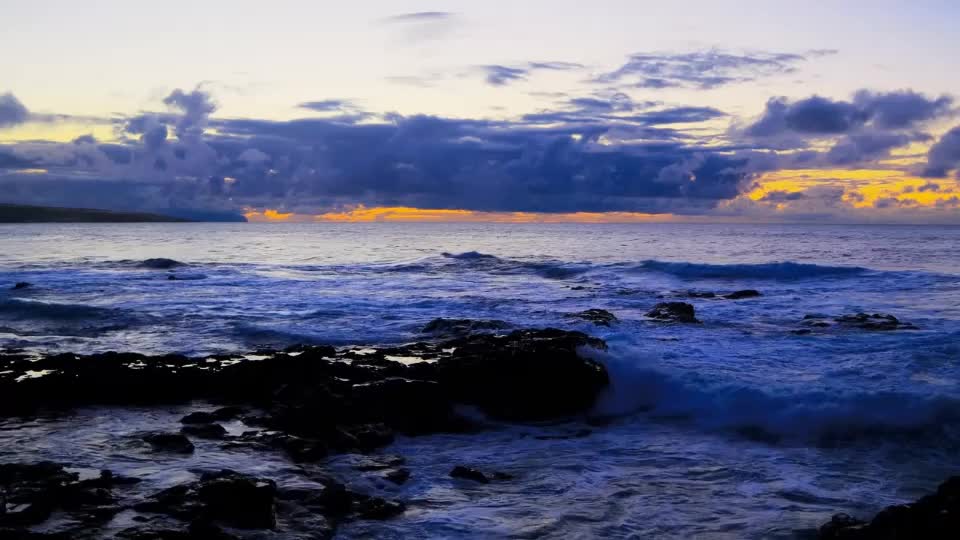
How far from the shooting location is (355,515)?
7227mm

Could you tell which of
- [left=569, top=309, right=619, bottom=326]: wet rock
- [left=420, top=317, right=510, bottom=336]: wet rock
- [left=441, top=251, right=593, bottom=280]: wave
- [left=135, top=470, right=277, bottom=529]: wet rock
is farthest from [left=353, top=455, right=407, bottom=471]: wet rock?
[left=441, top=251, right=593, bottom=280]: wave

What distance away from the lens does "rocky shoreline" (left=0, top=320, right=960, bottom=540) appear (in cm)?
670

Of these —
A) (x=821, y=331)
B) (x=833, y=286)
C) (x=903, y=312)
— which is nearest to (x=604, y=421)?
(x=821, y=331)

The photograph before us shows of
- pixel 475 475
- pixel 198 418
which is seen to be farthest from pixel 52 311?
pixel 475 475

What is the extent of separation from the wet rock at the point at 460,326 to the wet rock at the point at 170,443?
9.53 metres

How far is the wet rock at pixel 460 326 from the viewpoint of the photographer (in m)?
18.8

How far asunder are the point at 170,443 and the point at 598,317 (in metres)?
13.2

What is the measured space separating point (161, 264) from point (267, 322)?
2765cm

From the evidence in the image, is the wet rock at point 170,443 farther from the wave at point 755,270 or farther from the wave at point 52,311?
the wave at point 755,270

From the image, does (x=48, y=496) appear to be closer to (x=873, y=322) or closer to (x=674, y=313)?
(x=674, y=313)

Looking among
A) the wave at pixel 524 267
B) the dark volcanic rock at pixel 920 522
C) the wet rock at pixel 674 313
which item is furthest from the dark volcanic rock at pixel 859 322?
the wave at pixel 524 267

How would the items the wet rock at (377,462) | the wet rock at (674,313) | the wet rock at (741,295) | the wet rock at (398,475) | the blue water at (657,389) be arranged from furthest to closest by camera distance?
the wet rock at (741,295) < the wet rock at (674,313) < the wet rock at (377,462) < the wet rock at (398,475) < the blue water at (657,389)

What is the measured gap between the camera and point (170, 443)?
9312 mm

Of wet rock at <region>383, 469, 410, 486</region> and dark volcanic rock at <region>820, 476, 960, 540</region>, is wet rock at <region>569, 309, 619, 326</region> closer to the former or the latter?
wet rock at <region>383, 469, 410, 486</region>
